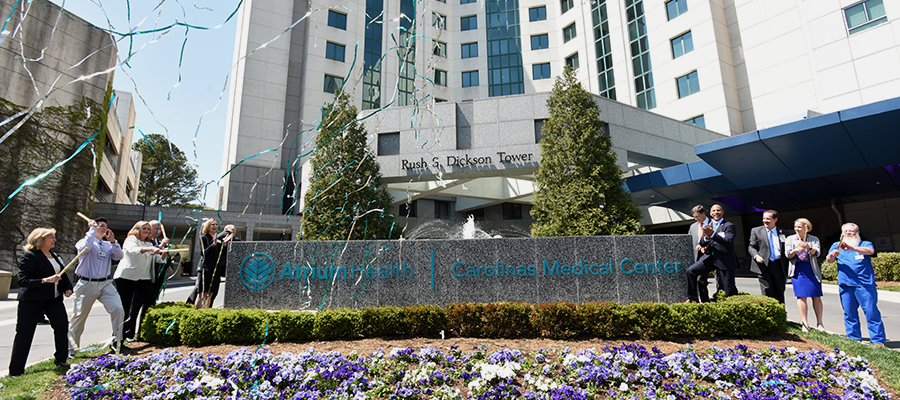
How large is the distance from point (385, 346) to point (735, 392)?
4203 millimetres

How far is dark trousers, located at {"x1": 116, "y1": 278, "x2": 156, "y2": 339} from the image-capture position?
6.25 meters

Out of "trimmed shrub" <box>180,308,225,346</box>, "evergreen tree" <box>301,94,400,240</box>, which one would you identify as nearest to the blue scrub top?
"trimmed shrub" <box>180,308,225,346</box>

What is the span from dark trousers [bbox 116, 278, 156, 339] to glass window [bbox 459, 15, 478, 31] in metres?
32.7

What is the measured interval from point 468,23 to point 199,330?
33582 mm

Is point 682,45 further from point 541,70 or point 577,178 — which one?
point 577,178

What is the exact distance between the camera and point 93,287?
5.62m

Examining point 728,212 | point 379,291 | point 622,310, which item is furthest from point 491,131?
point 728,212

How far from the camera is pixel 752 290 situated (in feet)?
42.9

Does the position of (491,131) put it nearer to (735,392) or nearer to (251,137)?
(735,392)

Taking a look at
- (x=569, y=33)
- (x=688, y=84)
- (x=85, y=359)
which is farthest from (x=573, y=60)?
(x=85, y=359)

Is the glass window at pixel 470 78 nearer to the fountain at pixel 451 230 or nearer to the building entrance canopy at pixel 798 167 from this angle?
the fountain at pixel 451 230

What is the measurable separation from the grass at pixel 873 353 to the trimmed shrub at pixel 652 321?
6.35 ft

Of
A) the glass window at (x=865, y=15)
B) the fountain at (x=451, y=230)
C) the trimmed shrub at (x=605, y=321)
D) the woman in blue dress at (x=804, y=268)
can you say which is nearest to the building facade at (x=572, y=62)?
the glass window at (x=865, y=15)

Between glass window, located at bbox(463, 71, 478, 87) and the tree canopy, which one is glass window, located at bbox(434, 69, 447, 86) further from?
the tree canopy
